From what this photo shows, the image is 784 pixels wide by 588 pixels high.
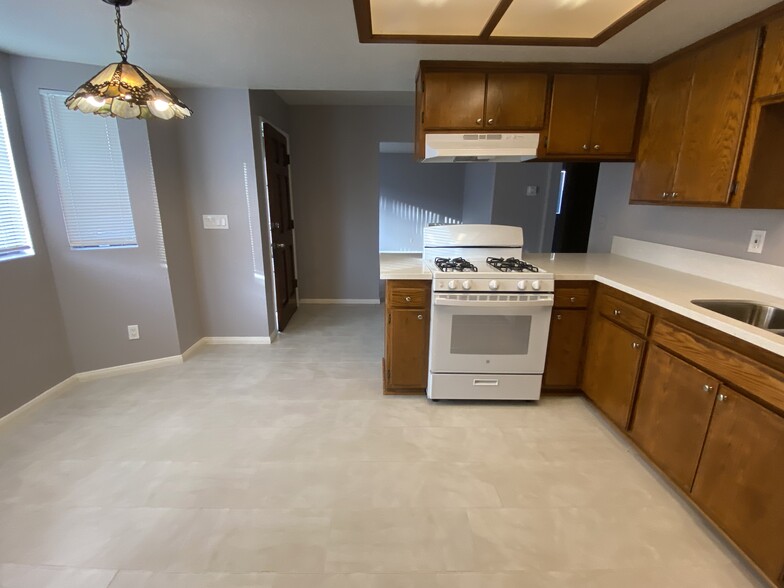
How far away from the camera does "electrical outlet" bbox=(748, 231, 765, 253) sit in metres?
2.00

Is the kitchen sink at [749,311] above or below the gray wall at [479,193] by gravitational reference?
below

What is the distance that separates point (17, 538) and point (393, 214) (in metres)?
6.82

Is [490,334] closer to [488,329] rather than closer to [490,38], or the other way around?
[488,329]

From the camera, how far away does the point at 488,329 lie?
248 cm

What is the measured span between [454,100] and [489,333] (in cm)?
158

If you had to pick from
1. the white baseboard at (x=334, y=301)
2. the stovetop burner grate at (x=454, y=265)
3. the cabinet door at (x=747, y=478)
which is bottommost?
the white baseboard at (x=334, y=301)

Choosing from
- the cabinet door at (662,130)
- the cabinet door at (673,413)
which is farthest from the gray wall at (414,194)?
the cabinet door at (673,413)

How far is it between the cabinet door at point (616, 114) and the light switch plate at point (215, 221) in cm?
303

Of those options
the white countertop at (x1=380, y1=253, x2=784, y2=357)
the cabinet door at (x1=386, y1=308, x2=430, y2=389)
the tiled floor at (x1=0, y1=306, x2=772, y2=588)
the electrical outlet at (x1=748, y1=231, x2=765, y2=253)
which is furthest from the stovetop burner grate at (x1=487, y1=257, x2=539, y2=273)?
the electrical outlet at (x1=748, y1=231, x2=765, y2=253)

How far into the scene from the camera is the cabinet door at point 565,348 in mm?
2551

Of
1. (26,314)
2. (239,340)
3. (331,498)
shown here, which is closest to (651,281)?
(331,498)

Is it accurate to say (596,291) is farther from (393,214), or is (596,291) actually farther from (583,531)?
(393,214)

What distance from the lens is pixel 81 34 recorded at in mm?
2064

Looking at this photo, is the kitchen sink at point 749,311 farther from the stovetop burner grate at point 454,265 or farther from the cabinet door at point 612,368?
the stovetop burner grate at point 454,265
